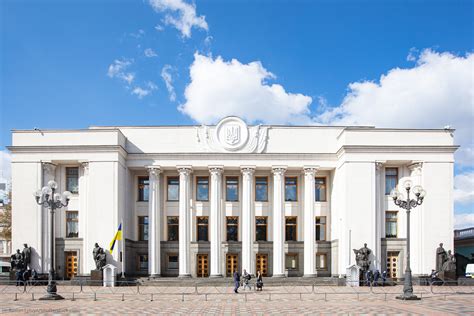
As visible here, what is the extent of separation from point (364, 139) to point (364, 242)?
25.5ft

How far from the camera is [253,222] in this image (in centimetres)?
4272

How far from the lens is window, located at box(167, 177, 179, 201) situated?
4450 cm

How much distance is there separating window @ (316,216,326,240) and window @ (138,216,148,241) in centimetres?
1422

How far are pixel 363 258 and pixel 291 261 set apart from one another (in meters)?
7.61

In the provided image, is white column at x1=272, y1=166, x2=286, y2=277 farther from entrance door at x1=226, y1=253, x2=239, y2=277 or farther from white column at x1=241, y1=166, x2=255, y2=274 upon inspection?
entrance door at x1=226, y1=253, x2=239, y2=277

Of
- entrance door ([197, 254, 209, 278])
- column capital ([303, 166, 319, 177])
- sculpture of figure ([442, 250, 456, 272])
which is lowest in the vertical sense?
entrance door ([197, 254, 209, 278])

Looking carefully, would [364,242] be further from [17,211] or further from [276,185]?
[17,211]

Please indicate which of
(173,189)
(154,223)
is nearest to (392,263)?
(173,189)

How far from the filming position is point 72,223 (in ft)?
138

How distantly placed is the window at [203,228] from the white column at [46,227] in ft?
38.6

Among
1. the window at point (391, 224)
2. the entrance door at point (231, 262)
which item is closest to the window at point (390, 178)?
the window at point (391, 224)

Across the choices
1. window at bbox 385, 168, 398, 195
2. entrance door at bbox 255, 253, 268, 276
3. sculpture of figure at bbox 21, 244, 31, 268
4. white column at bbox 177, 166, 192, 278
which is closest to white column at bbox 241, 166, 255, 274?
entrance door at bbox 255, 253, 268, 276

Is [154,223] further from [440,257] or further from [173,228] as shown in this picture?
[440,257]

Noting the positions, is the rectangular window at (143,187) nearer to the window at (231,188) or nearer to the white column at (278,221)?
the window at (231,188)
